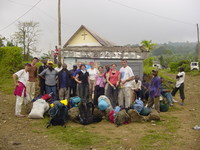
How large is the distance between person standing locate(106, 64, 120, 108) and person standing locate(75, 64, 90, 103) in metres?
0.83

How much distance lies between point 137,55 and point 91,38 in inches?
440

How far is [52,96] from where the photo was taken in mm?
8570

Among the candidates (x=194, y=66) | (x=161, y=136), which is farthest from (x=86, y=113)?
(x=194, y=66)

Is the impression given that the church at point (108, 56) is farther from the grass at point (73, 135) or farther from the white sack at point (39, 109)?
the grass at point (73, 135)

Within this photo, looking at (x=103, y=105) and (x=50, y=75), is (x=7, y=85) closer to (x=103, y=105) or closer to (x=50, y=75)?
(x=50, y=75)

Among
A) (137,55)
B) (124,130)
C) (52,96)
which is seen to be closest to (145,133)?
(124,130)

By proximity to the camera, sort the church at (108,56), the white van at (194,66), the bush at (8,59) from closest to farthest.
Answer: the church at (108,56) → the bush at (8,59) → the white van at (194,66)

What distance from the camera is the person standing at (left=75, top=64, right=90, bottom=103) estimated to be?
8.29 m

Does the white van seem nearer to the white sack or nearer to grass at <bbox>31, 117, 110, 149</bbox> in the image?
the white sack

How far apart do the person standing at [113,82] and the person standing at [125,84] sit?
0.54ft

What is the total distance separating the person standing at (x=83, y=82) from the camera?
8.29 metres

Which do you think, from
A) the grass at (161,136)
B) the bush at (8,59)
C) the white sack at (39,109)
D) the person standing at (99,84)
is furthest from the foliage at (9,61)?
the grass at (161,136)

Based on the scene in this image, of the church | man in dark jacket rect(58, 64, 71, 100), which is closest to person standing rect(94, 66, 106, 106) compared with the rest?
man in dark jacket rect(58, 64, 71, 100)

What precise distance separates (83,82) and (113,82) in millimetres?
1157
